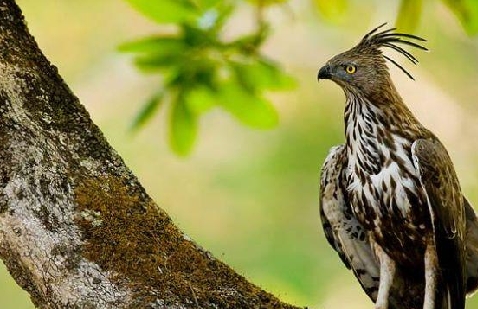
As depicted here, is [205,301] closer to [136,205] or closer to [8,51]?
[136,205]

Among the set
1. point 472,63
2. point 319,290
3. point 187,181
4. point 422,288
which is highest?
point 472,63

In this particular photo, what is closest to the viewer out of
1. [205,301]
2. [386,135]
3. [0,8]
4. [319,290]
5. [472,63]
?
[205,301]

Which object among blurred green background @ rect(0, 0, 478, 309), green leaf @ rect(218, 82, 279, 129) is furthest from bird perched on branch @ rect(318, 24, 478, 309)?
blurred green background @ rect(0, 0, 478, 309)

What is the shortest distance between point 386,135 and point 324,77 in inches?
12.2

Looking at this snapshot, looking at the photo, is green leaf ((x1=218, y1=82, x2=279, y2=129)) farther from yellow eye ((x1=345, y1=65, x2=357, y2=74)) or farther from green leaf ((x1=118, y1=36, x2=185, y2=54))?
yellow eye ((x1=345, y1=65, x2=357, y2=74))

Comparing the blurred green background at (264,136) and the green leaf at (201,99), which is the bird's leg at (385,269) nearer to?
the green leaf at (201,99)

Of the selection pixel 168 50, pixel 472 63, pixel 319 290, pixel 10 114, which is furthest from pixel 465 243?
pixel 472 63

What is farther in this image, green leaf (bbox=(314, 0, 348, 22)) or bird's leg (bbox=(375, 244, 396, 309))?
green leaf (bbox=(314, 0, 348, 22))

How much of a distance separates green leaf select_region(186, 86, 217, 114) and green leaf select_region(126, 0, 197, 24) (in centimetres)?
37

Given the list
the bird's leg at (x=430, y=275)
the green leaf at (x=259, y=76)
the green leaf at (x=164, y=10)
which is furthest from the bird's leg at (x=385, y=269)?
the green leaf at (x=164, y=10)

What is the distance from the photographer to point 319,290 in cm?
698

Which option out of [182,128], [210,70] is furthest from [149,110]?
[210,70]

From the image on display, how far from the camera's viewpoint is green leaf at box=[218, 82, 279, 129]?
3.58 m

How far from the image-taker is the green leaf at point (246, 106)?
3.58 metres
